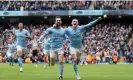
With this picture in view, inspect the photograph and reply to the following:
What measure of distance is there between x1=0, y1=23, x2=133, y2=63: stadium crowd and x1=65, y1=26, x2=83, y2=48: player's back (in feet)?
72.2

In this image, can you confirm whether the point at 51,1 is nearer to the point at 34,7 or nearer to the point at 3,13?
→ the point at 34,7

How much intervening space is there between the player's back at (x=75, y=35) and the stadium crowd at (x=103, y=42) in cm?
2201

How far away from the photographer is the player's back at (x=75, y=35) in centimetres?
1922

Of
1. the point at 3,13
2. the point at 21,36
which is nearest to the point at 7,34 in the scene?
the point at 3,13

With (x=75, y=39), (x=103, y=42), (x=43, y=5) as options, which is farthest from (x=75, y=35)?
→ (x=43, y=5)

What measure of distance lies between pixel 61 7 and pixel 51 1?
5.25ft

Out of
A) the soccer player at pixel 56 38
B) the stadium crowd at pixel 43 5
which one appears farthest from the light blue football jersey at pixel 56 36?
the stadium crowd at pixel 43 5

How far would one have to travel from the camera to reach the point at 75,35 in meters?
19.2

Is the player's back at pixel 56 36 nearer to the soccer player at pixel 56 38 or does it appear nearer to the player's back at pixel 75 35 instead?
the soccer player at pixel 56 38

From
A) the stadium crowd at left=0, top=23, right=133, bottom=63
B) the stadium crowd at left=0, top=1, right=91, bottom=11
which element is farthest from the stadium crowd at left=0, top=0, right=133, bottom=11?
the stadium crowd at left=0, top=23, right=133, bottom=63

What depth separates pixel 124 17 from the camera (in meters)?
58.8

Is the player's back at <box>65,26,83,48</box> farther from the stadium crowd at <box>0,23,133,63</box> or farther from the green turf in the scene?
the stadium crowd at <box>0,23,133,63</box>

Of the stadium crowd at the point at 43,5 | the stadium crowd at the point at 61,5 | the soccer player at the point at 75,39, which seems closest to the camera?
the soccer player at the point at 75,39

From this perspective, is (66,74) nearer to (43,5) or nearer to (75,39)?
(75,39)
